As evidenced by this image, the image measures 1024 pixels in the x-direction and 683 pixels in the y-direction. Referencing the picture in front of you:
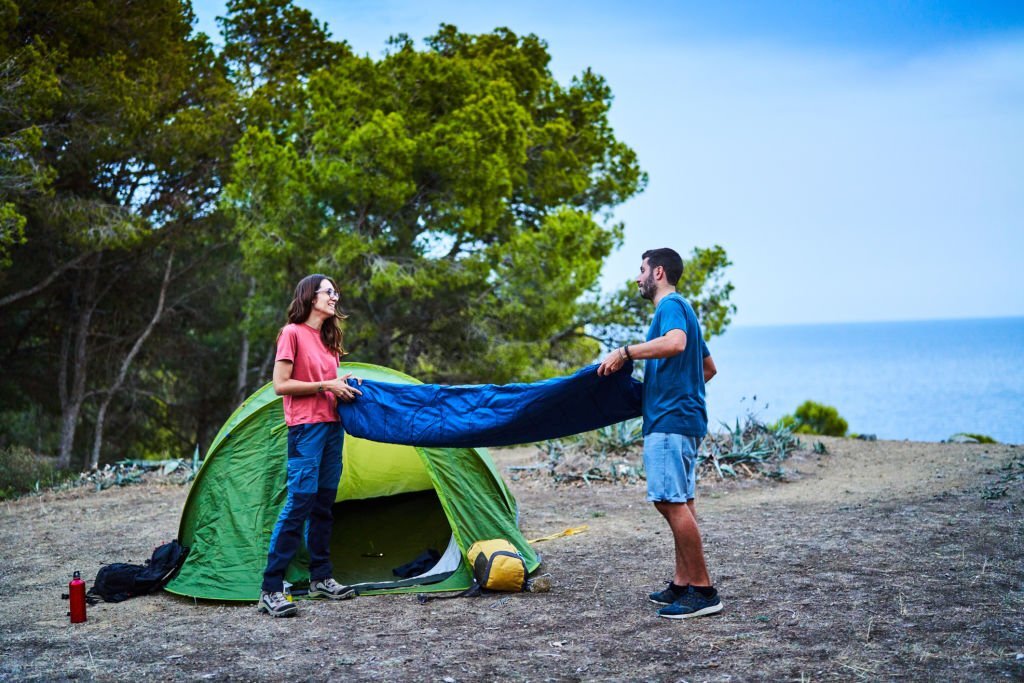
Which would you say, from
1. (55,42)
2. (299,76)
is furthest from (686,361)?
(299,76)

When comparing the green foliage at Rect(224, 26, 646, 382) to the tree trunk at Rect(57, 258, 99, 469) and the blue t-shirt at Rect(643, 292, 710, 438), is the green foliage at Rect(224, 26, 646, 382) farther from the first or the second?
the blue t-shirt at Rect(643, 292, 710, 438)

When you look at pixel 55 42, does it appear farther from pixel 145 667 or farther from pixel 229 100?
pixel 145 667

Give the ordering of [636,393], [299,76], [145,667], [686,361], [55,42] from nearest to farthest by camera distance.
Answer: [145,667]
[686,361]
[636,393]
[55,42]
[299,76]

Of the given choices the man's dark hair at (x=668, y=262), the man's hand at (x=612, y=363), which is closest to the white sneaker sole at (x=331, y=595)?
the man's hand at (x=612, y=363)

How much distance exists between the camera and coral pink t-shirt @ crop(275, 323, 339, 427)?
552cm

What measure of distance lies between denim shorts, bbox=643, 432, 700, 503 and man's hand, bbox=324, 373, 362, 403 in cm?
182

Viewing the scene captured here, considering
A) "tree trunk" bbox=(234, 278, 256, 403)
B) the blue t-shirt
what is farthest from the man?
"tree trunk" bbox=(234, 278, 256, 403)

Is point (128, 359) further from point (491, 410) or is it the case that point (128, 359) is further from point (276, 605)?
point (491, 410)

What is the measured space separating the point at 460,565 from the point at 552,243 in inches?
509

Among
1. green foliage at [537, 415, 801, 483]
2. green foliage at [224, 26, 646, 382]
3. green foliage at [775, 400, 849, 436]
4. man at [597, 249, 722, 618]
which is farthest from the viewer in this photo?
green foliage at [775, 400, 849, 436]

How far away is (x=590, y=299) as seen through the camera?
19719mm

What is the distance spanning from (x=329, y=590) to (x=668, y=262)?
116 inches

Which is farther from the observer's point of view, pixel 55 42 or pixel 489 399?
pixel 55 42

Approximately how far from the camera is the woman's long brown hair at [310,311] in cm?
556
